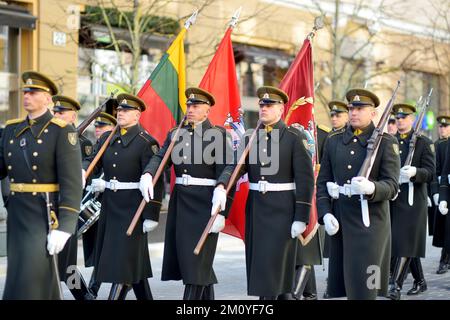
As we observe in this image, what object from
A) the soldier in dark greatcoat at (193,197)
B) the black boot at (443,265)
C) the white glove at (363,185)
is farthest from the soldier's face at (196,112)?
the black boot at (443,265)

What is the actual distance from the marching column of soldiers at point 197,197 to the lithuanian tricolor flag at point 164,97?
3.04 feet

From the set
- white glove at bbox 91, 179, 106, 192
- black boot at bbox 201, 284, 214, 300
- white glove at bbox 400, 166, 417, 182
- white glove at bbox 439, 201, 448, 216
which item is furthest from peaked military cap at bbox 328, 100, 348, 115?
white glove at bbox 91, 179, 106, 192

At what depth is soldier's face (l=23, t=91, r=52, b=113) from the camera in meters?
6.07

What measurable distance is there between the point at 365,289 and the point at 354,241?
1.28ft

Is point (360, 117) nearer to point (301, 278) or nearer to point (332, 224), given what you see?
point (332, 224)

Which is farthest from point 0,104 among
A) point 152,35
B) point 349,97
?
point 349,97

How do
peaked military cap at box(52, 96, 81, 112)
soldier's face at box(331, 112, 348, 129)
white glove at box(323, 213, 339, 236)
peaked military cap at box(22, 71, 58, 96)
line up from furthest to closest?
soldier's face at box(331, 112, 348, 129)
peaked military cap at box(52, 96, 81, 112)
white glove at box(323, 213, 339, 236)
peaked military cap at box(22, 71, 58, 96)

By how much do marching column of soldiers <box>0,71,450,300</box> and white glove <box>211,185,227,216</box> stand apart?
0.01m

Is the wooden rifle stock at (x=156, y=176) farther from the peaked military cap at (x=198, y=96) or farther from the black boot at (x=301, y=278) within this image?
the black boot at (x=301, y=278)

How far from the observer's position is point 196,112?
778cm

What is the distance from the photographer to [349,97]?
7.24 metres

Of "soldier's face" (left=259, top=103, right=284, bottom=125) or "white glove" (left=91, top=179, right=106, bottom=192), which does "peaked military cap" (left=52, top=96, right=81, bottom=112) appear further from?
"soldier's face" (left=259, top=103, right=284, bottom=125)

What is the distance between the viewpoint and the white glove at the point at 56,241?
5773mm
